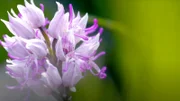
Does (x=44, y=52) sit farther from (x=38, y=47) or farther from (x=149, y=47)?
(x=149, y=47)

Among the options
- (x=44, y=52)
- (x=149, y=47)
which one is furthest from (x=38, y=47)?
(x=149, y=47)

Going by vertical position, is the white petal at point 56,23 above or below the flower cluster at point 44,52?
above

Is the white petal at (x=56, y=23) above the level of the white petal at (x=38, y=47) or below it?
above

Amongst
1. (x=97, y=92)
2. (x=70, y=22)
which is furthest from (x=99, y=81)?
(x=70, y=22)

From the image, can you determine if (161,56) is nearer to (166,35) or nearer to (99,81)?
(166,35)

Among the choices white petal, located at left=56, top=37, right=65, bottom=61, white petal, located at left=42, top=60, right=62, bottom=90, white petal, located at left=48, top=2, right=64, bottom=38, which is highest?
white petal, located at left=48, top=2, right=64, bottom=38

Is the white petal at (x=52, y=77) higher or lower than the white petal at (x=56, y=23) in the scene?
lower

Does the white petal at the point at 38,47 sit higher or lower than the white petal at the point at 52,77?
higher

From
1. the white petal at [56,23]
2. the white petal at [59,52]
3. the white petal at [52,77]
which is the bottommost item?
the white petal at [52,77]
